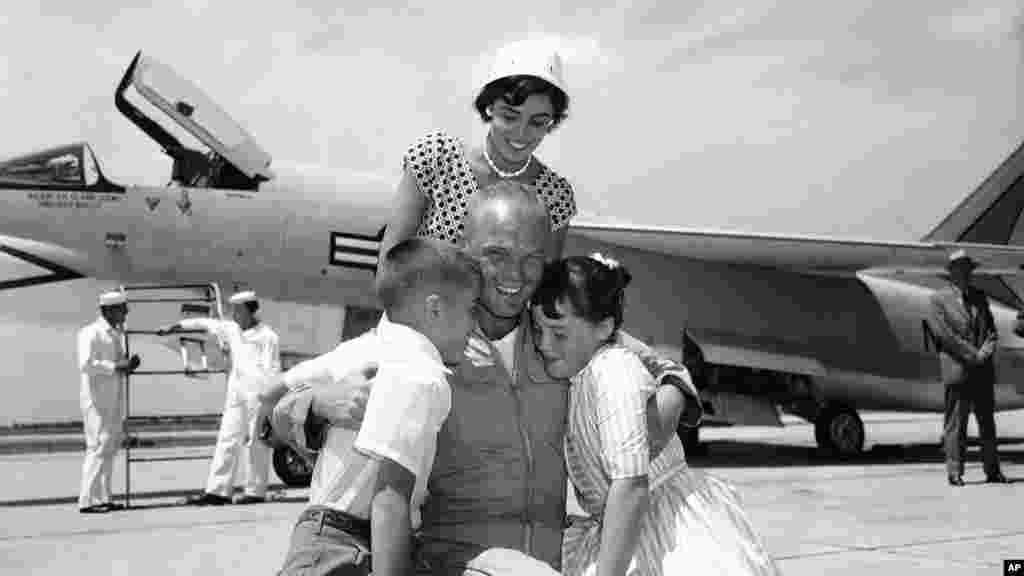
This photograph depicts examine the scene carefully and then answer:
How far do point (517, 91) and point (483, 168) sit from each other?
314 millimetres

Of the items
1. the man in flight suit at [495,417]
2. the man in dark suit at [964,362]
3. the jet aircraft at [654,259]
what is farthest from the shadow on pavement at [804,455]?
the man in flight suit at [495,417]

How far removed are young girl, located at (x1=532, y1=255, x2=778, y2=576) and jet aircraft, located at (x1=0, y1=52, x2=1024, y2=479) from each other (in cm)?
927

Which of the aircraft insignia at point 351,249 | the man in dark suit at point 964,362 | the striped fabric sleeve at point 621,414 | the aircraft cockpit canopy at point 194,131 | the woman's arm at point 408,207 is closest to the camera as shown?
the striped fabric sleeve at point 621,414

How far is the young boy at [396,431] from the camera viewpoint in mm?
2330

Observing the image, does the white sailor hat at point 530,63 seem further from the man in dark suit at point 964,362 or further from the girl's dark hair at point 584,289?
the man in dark suit at point 964,362

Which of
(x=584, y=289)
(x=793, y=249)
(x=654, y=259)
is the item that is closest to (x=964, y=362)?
(x=793, y=249)

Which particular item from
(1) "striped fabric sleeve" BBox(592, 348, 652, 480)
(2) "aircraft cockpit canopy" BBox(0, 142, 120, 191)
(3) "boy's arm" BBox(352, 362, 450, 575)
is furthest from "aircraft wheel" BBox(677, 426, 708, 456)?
(3) "boy's arm" BBox(352, 362, 450, 575)

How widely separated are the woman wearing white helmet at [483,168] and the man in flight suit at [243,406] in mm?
6856

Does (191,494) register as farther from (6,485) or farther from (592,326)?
(592,326)

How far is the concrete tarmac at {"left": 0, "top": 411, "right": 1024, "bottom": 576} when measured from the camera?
637 centimetres

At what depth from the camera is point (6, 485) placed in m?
11.4

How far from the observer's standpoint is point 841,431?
14320 mm

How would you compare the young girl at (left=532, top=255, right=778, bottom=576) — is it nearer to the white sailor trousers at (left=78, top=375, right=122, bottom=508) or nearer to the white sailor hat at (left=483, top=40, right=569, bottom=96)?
the white sailor hat at (left=483, top=40, right=569, bottom=96)

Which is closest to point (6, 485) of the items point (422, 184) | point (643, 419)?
point (422, 184)
